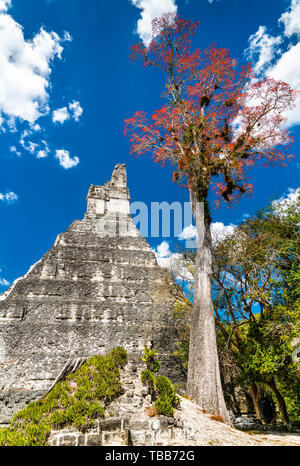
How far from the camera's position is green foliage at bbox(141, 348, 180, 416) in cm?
525

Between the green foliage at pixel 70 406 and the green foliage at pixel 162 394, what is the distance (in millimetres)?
617

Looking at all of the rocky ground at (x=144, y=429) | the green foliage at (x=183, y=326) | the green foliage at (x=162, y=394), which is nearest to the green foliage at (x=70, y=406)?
the rocky ground at (x=144, y=429)

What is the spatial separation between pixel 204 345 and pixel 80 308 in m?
5.31

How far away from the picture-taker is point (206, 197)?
33.1 feet

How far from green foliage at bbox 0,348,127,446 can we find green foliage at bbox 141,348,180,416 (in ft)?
Answer: 2.02

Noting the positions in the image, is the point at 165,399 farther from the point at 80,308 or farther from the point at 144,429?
the point at 80,308

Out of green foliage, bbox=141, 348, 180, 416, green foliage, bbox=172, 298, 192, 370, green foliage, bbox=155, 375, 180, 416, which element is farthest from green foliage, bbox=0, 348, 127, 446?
green foliage, bbox=172, 298, 192, 370

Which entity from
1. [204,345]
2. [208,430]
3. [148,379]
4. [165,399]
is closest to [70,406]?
[148,379]

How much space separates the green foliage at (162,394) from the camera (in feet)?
17.2

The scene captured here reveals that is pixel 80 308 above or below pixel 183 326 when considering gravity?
above

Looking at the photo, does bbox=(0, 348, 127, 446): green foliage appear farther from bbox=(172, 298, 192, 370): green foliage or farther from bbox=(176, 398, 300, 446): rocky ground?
bbox=(172, 298, 192, 370): green foliage

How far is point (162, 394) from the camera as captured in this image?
5.67m

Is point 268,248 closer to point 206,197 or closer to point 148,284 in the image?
point 206,197

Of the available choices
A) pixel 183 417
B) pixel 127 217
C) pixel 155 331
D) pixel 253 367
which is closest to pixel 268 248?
pixel 253 367
